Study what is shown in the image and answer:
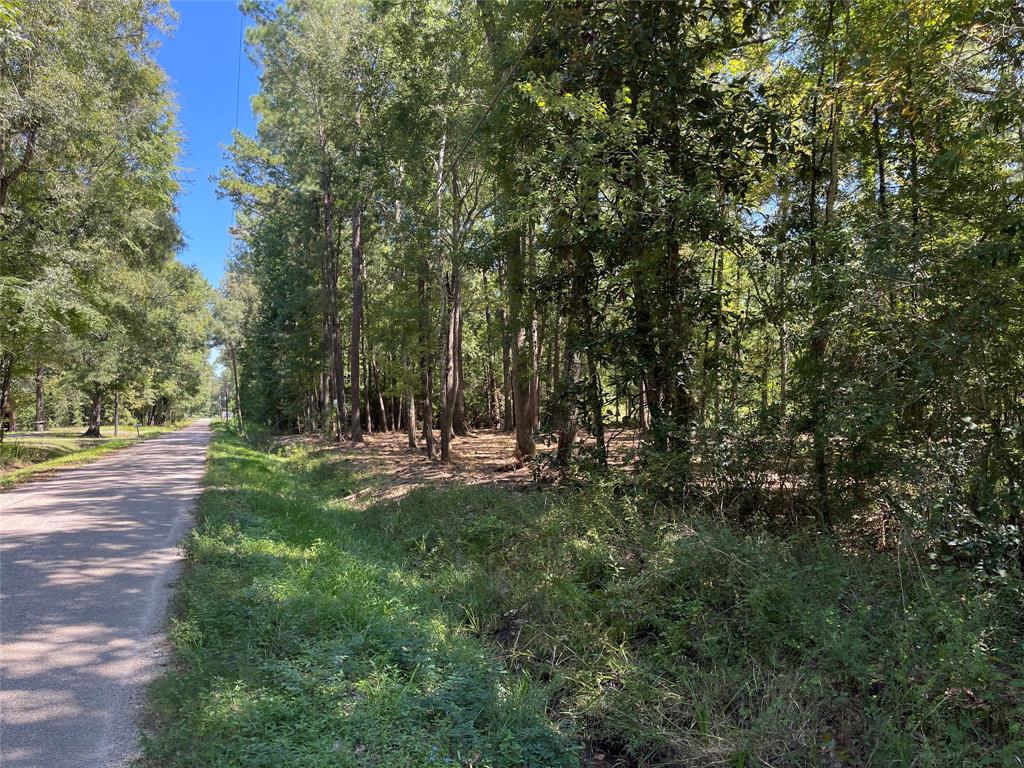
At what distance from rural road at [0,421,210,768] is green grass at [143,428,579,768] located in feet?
0.83

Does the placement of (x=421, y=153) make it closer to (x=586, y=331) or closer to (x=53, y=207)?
(x=586, y=331)

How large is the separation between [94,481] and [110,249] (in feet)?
24.4

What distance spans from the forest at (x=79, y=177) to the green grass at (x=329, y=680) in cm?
980

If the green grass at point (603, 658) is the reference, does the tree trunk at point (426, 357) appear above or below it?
above

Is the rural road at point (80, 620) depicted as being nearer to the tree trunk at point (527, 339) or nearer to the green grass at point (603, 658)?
the green grass at point (603, 658)

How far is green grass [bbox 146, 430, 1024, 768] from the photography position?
3.38 metres

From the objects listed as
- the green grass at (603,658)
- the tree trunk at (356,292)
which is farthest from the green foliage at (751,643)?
the tree trunk at (356,292)

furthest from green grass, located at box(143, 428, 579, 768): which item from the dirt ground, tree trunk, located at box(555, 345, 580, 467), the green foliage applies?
the dirt ground

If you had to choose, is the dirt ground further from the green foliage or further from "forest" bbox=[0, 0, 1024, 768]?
the green foliage

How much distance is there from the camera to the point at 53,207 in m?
15.8

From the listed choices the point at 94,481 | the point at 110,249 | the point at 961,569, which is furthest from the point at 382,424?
the point at 961,569

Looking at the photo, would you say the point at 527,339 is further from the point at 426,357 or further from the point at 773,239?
the point at 773,239

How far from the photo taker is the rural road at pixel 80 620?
326 cm

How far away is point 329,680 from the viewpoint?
3.81 metres
